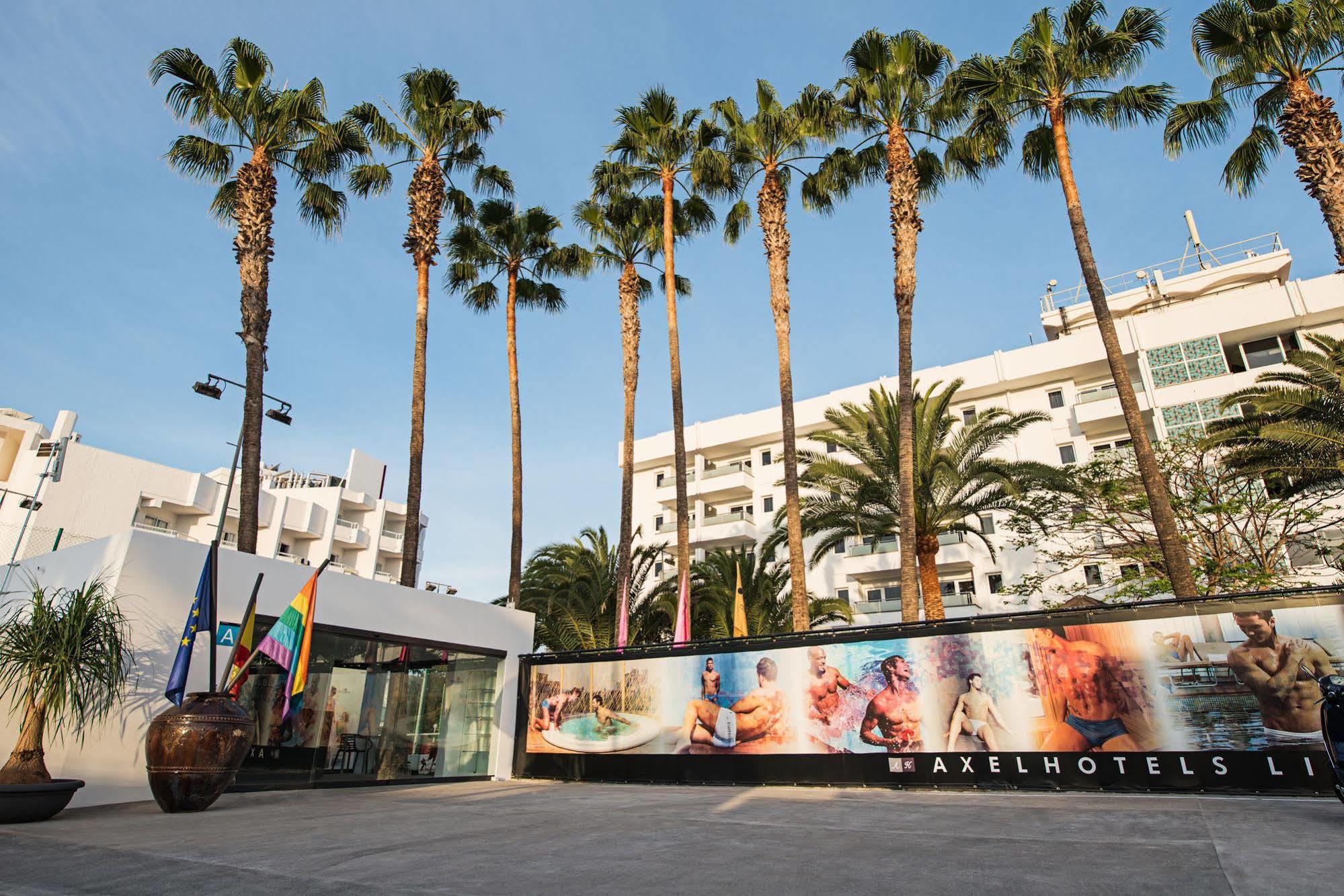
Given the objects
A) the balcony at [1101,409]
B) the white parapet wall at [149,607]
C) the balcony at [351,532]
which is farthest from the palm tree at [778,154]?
the balcony at [351,532]

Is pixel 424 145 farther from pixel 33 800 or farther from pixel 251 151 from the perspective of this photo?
pixel 33 800

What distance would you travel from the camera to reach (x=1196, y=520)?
23781mm

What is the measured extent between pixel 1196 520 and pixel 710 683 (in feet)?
57.5

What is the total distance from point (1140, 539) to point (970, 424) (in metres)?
7.53

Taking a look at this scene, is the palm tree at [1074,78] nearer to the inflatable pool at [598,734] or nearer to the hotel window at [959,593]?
the inflatable pool at [598,734]

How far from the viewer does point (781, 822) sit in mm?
8859

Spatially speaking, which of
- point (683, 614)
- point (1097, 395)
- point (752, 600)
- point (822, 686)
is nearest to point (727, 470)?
point (752, 600)

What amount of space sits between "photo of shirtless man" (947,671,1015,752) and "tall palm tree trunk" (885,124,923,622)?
5.18 metres

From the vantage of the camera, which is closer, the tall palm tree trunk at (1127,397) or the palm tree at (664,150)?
the tall palm tree trunk at (1127,397)

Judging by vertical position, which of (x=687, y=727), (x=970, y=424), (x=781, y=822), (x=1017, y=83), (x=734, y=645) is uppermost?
(x=1017, y=83)

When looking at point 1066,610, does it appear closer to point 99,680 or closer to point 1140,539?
point 99,680

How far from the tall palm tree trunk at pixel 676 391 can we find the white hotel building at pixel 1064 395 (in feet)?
24.3

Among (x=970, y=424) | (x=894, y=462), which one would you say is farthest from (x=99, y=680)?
(x=970, y=424)

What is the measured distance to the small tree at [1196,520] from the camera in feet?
74.8
